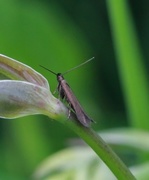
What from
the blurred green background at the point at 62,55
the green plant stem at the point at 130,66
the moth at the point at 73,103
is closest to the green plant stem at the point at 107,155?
the moth at the point at 73,103

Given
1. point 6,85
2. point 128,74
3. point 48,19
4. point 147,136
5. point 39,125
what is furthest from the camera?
point 48,19

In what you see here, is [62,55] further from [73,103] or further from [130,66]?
[73,103]

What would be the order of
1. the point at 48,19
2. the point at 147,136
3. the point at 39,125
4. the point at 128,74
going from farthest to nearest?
the point at 48,19
the point at 39,125
the point at 128,74
the point at 147,136

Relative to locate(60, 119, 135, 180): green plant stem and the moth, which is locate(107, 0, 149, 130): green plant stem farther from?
locate(60, 119, 135, 180): green plant stem

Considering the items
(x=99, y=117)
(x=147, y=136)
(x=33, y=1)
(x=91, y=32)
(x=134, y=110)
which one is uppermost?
(x=33, y=1)

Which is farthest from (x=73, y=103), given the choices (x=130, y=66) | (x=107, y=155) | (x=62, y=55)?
(x=62, y=55)

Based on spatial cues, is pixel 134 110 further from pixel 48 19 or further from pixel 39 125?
pixel 48 19

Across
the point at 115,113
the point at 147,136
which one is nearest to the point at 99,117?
the point at 115,113

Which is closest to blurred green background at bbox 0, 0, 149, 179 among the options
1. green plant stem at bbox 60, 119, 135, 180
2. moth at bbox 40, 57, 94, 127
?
moth at bbox 40, 57, 94, 127
